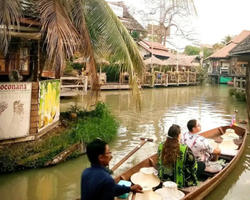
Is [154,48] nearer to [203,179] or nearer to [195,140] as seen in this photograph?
[203,179]

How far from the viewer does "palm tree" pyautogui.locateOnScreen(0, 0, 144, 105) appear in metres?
5.27

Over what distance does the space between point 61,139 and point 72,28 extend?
2.71 m

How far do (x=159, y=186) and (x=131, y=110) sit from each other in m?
9.64

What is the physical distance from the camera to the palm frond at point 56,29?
5266 mm

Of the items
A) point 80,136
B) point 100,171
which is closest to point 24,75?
point 80,136

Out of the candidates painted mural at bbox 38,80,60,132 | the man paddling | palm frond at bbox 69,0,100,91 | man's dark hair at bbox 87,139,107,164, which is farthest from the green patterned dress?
painted mural at bbox 38,80,60,132

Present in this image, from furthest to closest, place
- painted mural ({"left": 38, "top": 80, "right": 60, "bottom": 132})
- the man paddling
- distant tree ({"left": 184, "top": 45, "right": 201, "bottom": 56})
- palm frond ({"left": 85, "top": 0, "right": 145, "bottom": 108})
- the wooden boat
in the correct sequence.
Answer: distant tree ({"left": 184, "top": 45, "right": 201, "bottom": 56})
painted mural ({"left": 38, "top": 80, "right": 60, "bottom": 132})
palm frond ({"left": 85, "top": 0, "right": 145, "bottom": 108})
the wooden boat
the man paddling

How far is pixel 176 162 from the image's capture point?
14.0ft

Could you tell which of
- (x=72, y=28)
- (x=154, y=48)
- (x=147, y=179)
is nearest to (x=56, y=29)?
(x=72, y=28)

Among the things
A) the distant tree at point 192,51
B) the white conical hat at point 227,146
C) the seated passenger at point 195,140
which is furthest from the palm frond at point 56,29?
the distant tree at point 192,51

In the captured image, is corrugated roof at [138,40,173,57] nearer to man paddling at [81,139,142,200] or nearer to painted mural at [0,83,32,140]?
painted mural at [0,83,32,140]

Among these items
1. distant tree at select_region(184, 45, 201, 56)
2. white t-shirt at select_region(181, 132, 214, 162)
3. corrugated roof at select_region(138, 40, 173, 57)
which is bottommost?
white t-shirt at select_region(181, 132, 214, 162)

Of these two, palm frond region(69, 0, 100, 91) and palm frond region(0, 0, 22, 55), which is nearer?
palm frond region(0, 0, 22, 55)

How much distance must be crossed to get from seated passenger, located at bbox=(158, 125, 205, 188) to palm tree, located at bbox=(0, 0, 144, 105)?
2565 mm
